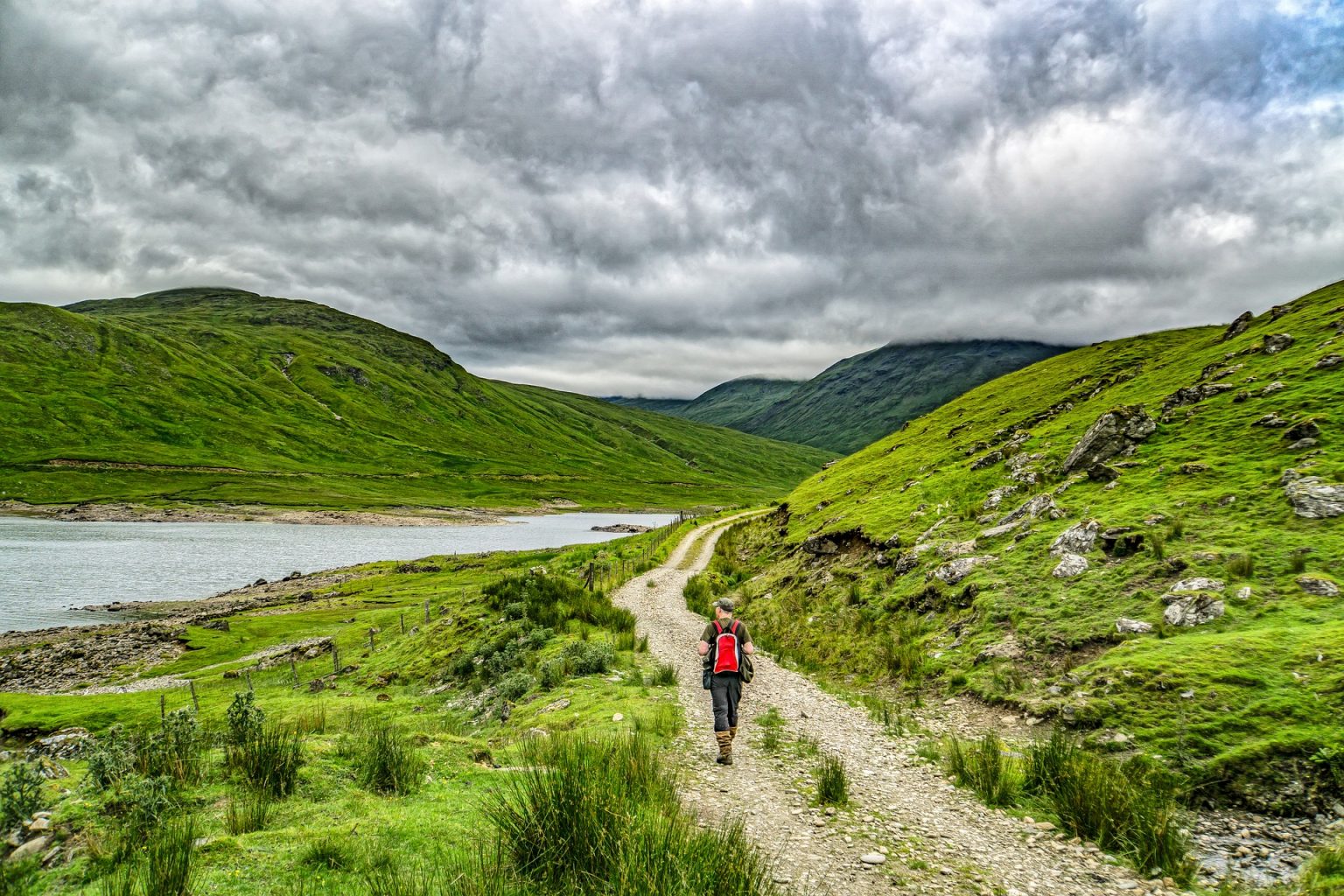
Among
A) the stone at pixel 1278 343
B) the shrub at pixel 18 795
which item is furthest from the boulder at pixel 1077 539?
the shrub at pixel 18 795

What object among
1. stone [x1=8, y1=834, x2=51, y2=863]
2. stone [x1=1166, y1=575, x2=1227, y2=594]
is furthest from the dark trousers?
stone [x1=1166, y1=575, x2=1227, y2=594]

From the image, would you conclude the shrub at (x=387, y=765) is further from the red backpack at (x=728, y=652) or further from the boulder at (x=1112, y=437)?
Result: the boulder at (x=1112, y=437)

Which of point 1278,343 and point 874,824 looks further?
point 1278,343

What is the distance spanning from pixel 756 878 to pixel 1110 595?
46.9ft

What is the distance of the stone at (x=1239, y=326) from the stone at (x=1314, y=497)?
22093 millimetres

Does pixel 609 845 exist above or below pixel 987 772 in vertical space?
above

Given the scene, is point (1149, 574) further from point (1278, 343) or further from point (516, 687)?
point (516, 687)

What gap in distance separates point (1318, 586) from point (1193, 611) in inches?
83.6

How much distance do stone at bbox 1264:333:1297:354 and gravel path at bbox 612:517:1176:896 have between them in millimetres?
24042

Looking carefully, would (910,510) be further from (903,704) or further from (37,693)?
(37,693)

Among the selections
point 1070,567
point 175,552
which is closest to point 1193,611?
point 1070,567

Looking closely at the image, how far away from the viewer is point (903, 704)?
15.7m

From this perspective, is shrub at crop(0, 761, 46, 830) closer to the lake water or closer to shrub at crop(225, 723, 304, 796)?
shrub at crop(225, 723, 304, 796)

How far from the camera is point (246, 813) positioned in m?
8.27
